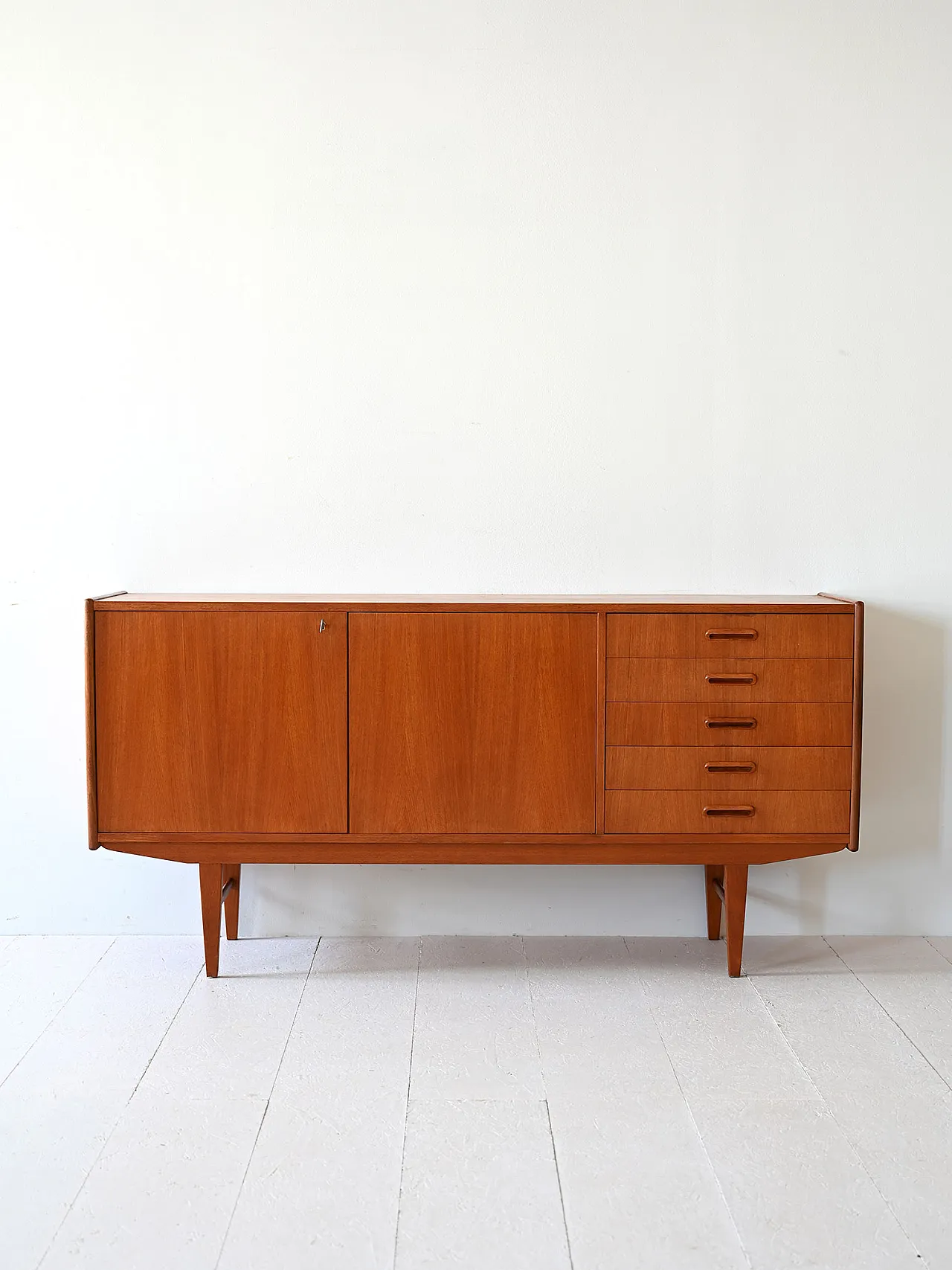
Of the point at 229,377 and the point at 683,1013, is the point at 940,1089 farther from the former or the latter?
the point at 229,377

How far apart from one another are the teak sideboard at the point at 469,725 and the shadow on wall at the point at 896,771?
41cm

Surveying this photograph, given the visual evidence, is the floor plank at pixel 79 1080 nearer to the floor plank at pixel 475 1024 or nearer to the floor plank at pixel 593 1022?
the floor plank at pixel 475 1024

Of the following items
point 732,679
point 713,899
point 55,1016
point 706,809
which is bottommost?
point 55,1016

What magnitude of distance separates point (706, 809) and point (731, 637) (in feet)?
1.26

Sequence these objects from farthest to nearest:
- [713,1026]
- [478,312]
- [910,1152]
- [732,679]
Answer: [478,312] → [732,679] → [713,1026] → [910,1152]

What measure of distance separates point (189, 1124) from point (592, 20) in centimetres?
256

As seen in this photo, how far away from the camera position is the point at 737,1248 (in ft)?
4.98

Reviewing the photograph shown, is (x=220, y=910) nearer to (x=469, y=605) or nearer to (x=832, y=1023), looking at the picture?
(x=469, y=605)

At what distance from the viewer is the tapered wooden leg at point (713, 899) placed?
2.68 metres

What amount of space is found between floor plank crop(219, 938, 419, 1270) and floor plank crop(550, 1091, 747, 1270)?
28 centimetres

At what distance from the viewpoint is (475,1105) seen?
6.24 feet

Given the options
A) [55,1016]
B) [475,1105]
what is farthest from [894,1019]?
[55,1016]

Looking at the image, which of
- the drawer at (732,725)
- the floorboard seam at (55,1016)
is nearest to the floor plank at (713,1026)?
the drawer at (732,725)

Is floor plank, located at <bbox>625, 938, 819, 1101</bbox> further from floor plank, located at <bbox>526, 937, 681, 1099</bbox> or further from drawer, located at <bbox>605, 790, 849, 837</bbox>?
drawer, located at <bbox>605, 790, 849, 837</bbox>
